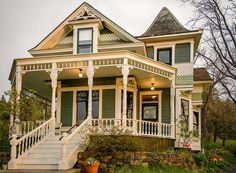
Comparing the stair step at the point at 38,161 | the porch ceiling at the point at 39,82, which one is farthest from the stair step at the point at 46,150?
the porch ceiling at the point at 39,82

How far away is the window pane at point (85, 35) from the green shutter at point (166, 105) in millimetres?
5272

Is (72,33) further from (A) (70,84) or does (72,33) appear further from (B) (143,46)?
(B) (143,46)

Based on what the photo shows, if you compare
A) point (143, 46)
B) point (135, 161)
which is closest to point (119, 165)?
point (135, 161)

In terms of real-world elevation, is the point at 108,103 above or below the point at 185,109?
above

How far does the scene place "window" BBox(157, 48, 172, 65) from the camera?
2186cm

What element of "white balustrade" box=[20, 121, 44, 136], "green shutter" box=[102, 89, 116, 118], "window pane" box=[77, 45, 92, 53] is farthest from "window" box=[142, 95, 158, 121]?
"white balustrade" box=[20, 121, 44, 136]

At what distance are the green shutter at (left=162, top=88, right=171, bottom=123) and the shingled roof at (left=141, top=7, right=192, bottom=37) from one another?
353cm

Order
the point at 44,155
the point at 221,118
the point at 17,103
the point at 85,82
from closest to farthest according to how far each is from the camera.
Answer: the point at 44,155 < the point at 17,103 < the point at 85,82 < the point at 221,118

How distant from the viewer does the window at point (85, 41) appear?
2073 cm

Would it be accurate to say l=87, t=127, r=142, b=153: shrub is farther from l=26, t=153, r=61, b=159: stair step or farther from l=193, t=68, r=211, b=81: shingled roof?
l=193, t=68, r=211, b=81: shingled roof

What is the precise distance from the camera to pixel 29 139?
15492 mm

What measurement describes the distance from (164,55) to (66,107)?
6599 mm

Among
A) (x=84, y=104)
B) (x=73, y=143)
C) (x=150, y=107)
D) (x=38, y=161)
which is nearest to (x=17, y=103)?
(x=38, y=161)

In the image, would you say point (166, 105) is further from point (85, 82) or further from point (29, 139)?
point (29, 139)
